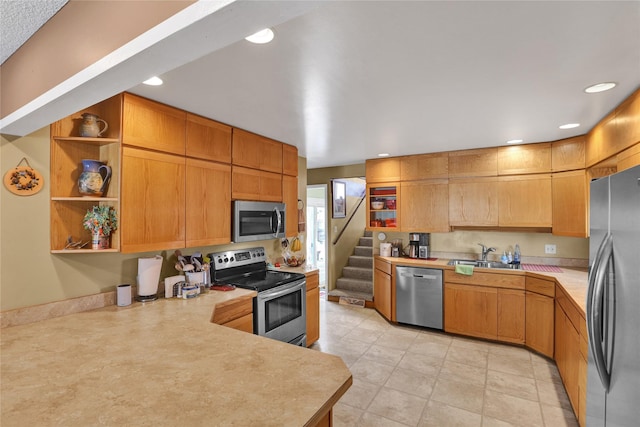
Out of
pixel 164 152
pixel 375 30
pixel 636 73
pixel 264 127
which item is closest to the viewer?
pixel 375 30

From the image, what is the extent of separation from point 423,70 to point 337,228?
418cm

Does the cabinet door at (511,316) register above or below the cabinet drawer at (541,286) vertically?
below

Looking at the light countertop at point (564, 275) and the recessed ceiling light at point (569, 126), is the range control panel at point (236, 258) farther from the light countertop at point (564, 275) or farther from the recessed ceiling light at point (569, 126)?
the recessed ceiling light at point (569, 126)

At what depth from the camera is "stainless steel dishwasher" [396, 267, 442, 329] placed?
12.8 ft

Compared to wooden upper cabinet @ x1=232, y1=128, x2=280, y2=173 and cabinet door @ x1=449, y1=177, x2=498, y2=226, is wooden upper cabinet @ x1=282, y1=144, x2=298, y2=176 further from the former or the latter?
cabinet door @ x1=449, y1=177, x2=498, y2=226

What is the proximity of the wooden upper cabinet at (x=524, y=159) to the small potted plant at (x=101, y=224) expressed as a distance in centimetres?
402

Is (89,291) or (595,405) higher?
(89,291)

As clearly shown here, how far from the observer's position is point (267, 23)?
0.81m

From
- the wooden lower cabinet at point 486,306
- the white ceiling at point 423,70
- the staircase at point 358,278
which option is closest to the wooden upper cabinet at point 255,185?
the white ceiling at point 423,70

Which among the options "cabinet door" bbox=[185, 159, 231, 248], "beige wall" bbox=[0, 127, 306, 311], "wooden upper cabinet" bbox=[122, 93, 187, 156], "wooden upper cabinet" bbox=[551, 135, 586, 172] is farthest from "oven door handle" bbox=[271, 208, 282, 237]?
"wooden upper cabinet" bbox=[551, 135, 586, 172]

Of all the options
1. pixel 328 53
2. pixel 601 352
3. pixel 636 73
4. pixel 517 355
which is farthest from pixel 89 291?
pixel 517 355

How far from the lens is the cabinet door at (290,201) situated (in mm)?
3582

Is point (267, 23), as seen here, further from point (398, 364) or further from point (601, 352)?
point (398, 364)

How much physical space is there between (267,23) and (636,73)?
2.22 metres
